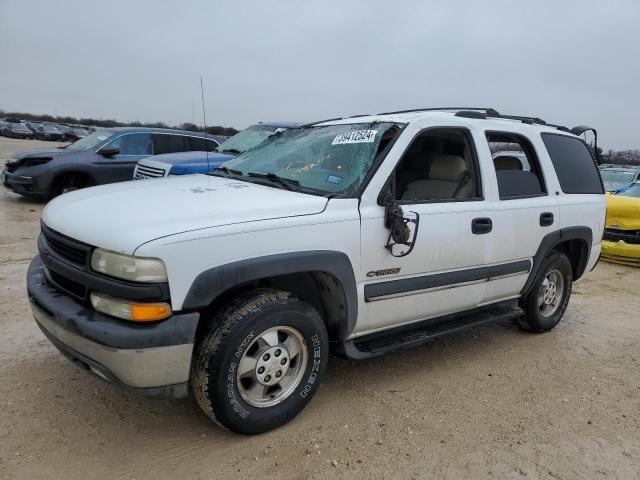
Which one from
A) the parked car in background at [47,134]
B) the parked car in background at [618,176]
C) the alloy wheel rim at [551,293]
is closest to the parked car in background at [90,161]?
the alloy wheel rim at [551,293]

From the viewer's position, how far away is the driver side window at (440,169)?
386cm

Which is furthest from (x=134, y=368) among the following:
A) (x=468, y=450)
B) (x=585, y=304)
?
(x=585, y=304)

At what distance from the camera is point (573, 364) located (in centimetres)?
427

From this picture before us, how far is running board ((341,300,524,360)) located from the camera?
334 cm

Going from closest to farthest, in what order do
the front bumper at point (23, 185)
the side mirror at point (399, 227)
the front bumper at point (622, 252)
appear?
the side mirror at point (399, 227) → the front bumper at point (622, 252) → the front bumper at point (23, 185)

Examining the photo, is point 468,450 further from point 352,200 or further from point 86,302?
point 86,302

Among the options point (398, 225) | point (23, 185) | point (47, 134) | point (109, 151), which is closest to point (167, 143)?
point (109, 151)

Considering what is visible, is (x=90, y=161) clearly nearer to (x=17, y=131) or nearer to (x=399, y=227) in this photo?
(x=399, y=227)

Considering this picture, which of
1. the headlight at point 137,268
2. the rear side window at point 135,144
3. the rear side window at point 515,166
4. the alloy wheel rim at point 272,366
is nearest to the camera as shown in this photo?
the headlight at point 137,268

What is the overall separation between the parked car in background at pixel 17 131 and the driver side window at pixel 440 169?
4697 cm

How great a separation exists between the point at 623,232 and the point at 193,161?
22.0ft

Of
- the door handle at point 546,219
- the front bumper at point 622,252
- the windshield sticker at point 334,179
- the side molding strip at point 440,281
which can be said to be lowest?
the front bumper at point 622,252

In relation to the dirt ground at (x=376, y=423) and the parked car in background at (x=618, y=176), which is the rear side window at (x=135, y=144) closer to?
the dirt ground at (x=376, y=423)

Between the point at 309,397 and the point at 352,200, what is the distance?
3.92ft
